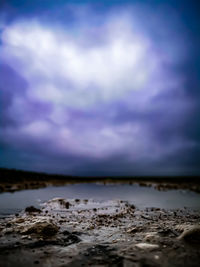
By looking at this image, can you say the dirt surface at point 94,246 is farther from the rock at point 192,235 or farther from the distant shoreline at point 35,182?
the distant shoreline at point 35,182

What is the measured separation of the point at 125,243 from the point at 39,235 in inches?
150

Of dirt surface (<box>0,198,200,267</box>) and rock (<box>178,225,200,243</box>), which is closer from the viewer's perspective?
dirt surface (<box>0,198,200,267</box>)

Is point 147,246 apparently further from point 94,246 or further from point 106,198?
point 106,198

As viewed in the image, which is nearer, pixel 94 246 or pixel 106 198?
pixel 94 246

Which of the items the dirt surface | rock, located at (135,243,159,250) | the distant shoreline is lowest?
the distant shoreline

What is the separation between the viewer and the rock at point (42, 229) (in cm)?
830

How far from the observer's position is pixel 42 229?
27.6ft

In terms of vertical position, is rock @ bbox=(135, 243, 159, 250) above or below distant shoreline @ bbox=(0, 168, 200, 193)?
above

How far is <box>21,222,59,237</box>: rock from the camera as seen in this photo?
327 inches

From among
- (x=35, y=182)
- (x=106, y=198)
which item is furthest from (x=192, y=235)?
(x=35, y=182)

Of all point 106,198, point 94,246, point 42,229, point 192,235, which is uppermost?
point 192,235

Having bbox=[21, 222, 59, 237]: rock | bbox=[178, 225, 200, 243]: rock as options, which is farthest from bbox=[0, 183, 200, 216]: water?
bbox=[178, 225, 200, 243]: rock

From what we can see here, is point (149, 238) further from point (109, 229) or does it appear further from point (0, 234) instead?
point (0, 234)

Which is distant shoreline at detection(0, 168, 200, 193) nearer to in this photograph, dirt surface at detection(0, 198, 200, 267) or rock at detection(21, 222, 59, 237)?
rock at detection(21, 222, 59, 237)
